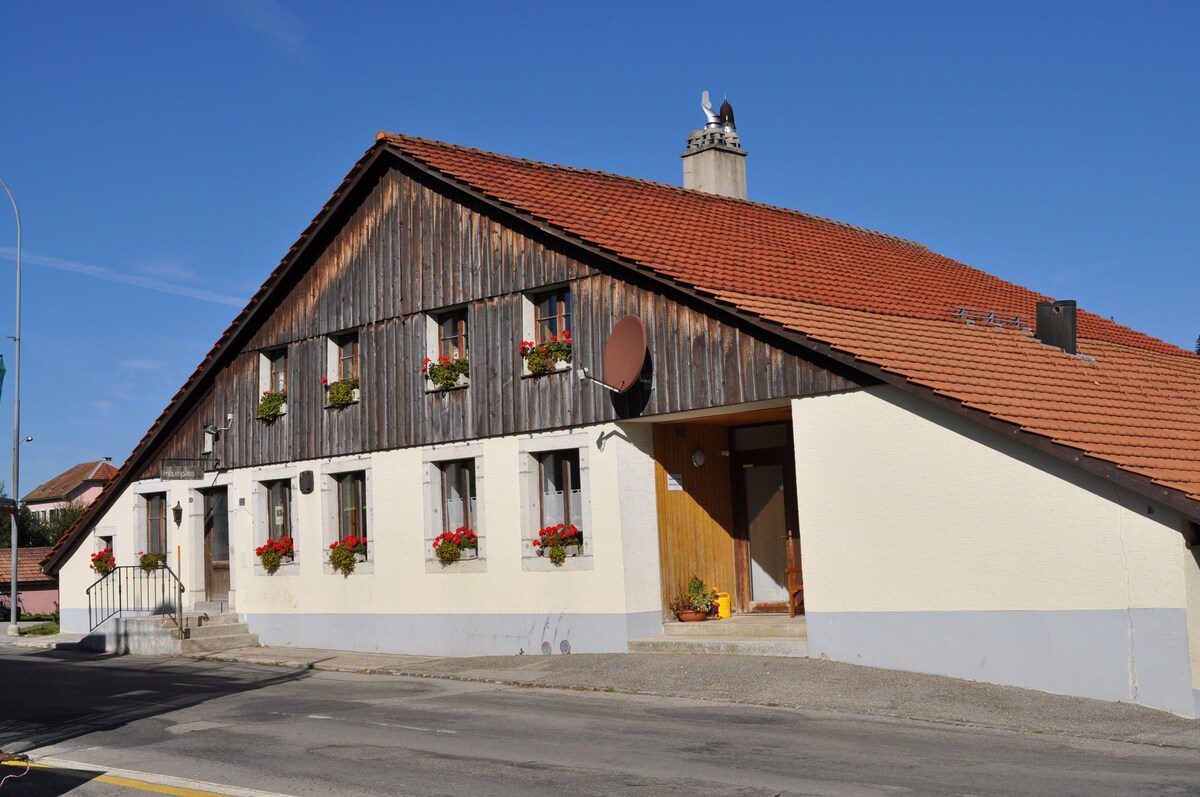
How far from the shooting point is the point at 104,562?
26.4 metres

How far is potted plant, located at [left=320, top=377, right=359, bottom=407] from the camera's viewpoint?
21922 mm

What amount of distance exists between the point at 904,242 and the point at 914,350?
43.4 feet

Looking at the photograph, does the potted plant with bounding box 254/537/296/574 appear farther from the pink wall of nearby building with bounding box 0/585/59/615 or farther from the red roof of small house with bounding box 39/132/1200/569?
the pink wall of nearby building with bounding box 0/585/59/615

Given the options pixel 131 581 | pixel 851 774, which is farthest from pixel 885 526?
pixel 131 581

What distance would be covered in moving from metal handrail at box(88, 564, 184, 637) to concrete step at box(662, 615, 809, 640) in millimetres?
11225

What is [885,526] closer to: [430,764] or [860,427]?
[860,427]

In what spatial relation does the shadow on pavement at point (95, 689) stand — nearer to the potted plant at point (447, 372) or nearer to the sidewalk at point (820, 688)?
the sidewalk at point (820, 688)

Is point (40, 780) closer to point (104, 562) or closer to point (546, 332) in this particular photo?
point (546, 332)

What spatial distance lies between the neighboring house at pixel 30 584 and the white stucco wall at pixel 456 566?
21.0 m

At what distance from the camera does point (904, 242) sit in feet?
93.6

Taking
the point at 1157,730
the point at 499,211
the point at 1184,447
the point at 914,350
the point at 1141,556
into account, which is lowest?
the point at 1157,730

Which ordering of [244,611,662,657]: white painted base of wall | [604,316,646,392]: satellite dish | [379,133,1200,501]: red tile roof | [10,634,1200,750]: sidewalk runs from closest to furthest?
1. [10,634,1200,750]: sidewalk
2. [379,133,1200,501]: red tile roof
3. [604,316,646,392]: satellite dish
4. [244,611,662,657]: white painted base of wall

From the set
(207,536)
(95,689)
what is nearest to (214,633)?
(207,536)

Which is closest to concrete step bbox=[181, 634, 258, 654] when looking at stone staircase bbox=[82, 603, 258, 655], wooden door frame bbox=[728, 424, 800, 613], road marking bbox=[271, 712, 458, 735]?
stone staircase bbox=[82, 603, 258, 655]
